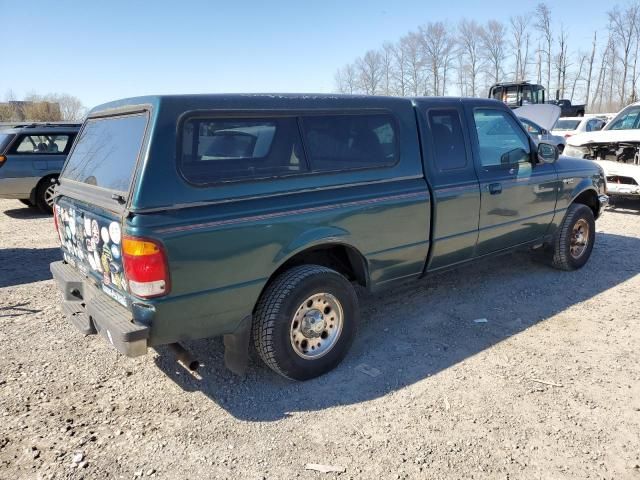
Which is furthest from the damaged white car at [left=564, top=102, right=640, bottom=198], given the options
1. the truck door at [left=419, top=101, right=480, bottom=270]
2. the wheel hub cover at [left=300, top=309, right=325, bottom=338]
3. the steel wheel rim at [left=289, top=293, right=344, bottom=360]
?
the wheel hub cover at [left=300, top=309, right=325, bottom=338]

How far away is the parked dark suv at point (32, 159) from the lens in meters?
9.25

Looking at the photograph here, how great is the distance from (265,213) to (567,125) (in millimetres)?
17383

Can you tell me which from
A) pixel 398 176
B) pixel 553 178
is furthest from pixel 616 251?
pixel 398 176

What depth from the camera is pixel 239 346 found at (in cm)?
315

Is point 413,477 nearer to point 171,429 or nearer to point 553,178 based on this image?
point 171,429

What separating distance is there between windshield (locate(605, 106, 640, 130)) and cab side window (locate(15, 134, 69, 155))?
1042 centimetres

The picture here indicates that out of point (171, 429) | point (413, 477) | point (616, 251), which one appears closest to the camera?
point (413, 477)

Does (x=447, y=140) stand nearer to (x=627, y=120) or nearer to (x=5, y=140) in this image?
(x=627, y=120)

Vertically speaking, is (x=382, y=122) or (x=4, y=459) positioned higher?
(x=382, y=122)

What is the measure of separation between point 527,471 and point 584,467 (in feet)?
1.00

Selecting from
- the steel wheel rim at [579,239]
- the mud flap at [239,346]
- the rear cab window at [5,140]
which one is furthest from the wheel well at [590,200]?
the rear cab window at [5,140]

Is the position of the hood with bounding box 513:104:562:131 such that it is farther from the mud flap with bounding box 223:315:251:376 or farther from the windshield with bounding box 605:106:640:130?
the mud flap with bounding box 223:315:251:376

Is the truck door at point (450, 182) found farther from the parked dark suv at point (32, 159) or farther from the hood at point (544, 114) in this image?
the hood at point (544, 114)

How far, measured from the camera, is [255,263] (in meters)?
3.03
